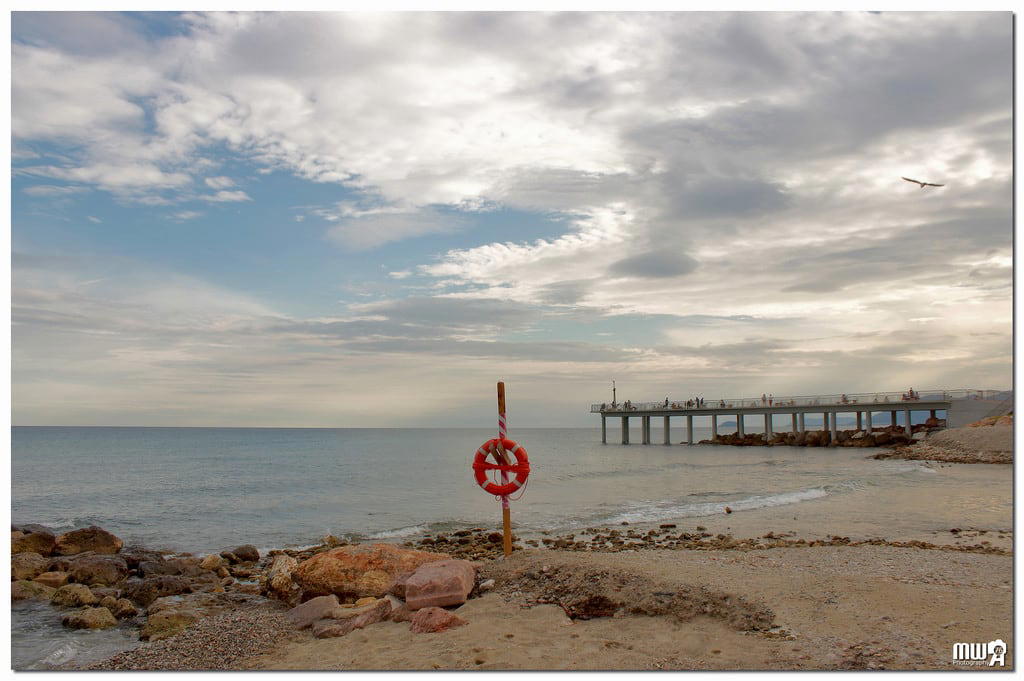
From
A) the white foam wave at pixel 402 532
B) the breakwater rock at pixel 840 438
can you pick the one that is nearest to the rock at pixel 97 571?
the white foam wave at pixel 402 532

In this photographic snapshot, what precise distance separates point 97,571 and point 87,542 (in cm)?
307

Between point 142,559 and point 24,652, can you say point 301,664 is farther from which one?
point 142,559

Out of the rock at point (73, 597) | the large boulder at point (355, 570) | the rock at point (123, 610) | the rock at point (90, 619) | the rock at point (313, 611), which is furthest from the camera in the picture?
the rock at point (73, 597)

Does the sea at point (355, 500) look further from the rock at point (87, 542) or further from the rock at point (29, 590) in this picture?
the rock at point (87, 542)

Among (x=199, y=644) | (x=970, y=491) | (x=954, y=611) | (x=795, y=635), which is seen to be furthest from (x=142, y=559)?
(x=970, y=491)

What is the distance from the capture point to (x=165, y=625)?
7426 mm

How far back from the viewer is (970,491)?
18281 millimetres

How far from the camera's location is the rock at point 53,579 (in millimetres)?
9680

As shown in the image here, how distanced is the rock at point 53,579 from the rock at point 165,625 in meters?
2.93

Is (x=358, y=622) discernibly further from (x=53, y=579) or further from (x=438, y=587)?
(x=53, y=579)

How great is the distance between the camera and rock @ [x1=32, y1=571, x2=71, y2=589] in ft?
31.8

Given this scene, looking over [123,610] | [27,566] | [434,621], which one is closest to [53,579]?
[27,566]

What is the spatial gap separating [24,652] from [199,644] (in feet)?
7.27

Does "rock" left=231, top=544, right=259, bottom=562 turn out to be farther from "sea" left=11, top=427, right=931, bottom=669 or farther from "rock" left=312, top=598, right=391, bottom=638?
"rock" left=312, top=598, right=391, bottom=638
